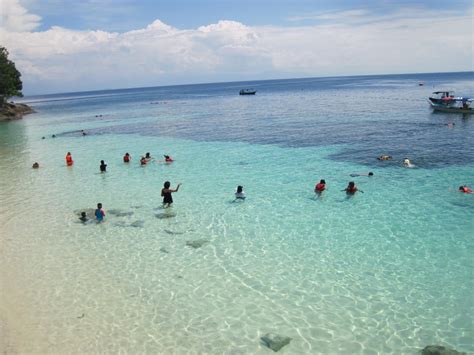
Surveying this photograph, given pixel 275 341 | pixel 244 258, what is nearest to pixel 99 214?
pixel 244 258

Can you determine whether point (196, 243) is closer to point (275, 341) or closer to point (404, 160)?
point (275, 341)

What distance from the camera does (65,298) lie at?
1362 cm

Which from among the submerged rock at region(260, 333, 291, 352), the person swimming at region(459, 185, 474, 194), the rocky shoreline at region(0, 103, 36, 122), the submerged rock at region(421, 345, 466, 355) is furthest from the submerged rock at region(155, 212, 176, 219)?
the rocky shoreline at region(0, 103, 36, 122)

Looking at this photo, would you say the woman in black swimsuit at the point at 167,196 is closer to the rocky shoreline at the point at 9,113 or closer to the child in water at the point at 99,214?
the child in water at the point at 99,214

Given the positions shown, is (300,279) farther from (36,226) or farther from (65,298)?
(36,226)

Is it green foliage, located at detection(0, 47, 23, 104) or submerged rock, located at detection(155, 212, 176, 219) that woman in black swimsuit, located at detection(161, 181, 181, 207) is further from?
green foliage, located at detection(0, 47, 23, 104)

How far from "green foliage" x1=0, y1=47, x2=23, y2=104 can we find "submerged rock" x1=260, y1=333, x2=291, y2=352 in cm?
9108

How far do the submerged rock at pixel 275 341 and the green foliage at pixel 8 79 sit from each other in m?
91.1

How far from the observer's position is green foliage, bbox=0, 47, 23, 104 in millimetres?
83706

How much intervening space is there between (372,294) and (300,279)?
8.31 ft

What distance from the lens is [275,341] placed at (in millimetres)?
11000

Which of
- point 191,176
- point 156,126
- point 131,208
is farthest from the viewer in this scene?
point 156,126

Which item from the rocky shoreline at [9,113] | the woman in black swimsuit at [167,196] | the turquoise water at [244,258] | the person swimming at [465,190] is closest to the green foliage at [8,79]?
the rocky shoreline at [9,113]

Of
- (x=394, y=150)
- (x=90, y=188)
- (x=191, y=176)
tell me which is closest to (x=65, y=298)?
(x=90, y=188)
